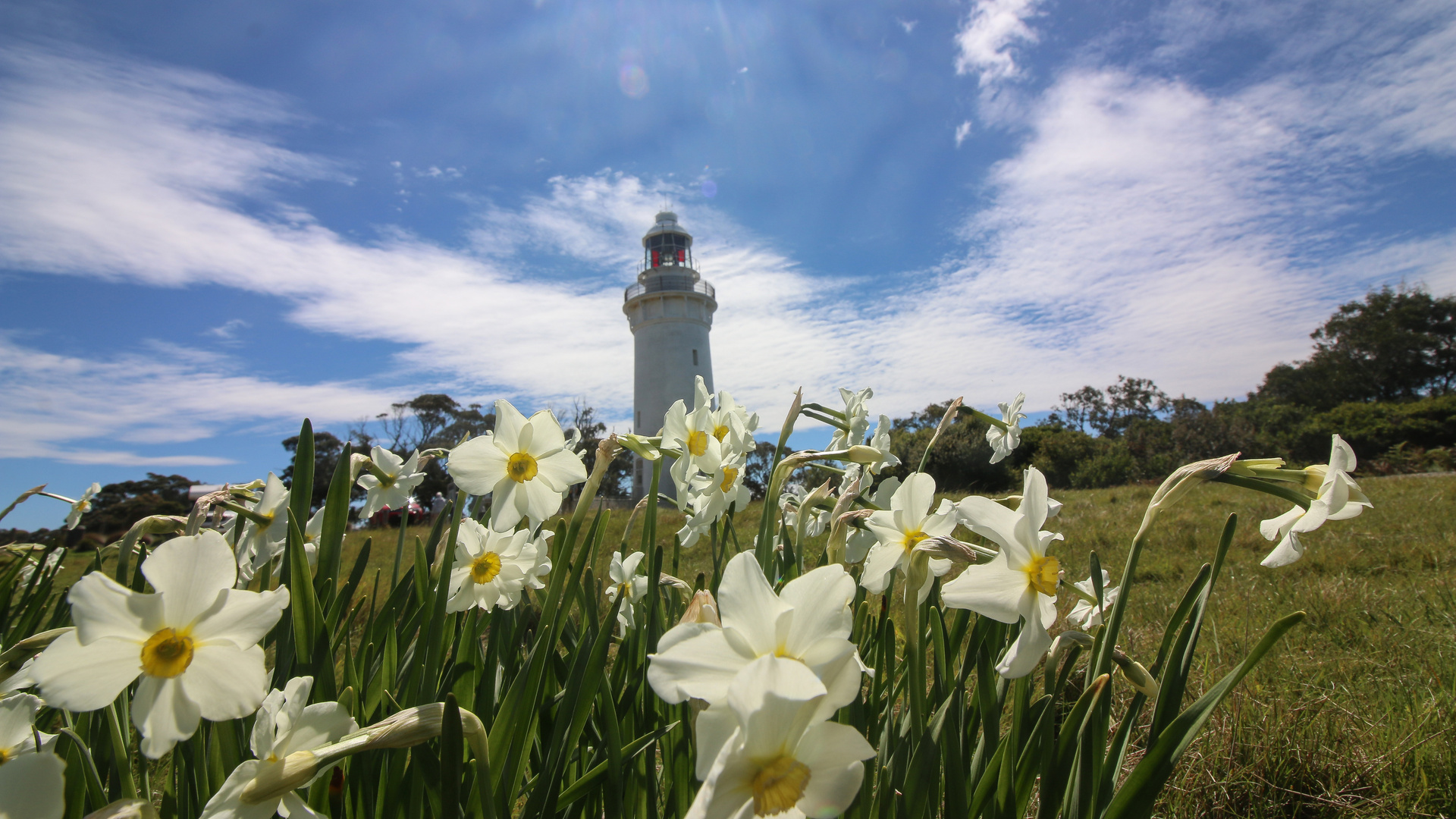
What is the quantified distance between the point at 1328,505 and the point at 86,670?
144 centimetres

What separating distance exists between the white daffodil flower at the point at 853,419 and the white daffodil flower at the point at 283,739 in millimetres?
1128

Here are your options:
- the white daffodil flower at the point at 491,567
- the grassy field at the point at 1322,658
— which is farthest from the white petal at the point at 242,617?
the grassy field at the point at 1322,658

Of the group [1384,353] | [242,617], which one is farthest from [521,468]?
[1384,353]

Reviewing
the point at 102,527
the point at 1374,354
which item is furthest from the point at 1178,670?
the point at 1374,354

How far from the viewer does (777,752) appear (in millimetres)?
578

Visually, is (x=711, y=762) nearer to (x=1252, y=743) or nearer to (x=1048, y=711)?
(x=1048, y=711)

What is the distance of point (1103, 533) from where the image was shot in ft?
19.1

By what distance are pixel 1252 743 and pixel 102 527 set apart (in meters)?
3.73

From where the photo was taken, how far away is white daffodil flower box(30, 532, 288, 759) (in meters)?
0.68

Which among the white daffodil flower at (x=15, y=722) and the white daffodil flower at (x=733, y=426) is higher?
the white daffodil flower at (x=733, y=426)

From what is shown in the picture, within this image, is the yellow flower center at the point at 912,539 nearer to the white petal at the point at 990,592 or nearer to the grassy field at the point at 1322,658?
the white petal at the point at 990,592

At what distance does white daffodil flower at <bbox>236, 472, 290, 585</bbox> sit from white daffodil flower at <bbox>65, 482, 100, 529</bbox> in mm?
1231

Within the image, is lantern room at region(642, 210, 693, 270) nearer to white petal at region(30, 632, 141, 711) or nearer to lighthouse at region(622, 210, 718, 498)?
lighthouse at region(622, 210, 718, 498)

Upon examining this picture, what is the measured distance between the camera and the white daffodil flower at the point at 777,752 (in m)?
0.52
